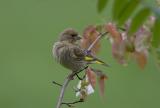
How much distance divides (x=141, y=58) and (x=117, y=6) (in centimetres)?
34

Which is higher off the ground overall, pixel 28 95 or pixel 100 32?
pixel 28 95

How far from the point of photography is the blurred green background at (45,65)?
25.8 ft

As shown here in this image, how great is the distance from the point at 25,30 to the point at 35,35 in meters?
0.26

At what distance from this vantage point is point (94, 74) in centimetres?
223

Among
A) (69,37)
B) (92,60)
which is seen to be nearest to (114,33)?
(92,60)

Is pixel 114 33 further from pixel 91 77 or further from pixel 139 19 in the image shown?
pixel 139 19

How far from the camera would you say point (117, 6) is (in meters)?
1.67

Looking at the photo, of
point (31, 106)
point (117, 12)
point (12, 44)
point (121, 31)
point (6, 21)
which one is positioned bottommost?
point (117, 12)

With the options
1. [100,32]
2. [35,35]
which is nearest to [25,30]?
[35,35]

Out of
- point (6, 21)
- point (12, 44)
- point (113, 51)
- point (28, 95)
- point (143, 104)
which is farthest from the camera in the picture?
point (6, 21)

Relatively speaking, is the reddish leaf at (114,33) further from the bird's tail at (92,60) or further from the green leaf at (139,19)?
the bird's tail at (92,60)

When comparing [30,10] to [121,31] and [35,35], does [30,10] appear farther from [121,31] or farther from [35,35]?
[121,31]

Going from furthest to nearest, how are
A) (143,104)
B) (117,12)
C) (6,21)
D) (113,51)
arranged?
1. (6,21)
2. (143,104)
3. (113,51)
4. (117,12)

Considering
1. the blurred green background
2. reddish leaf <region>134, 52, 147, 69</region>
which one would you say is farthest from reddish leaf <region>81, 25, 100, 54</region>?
the blurred green background
